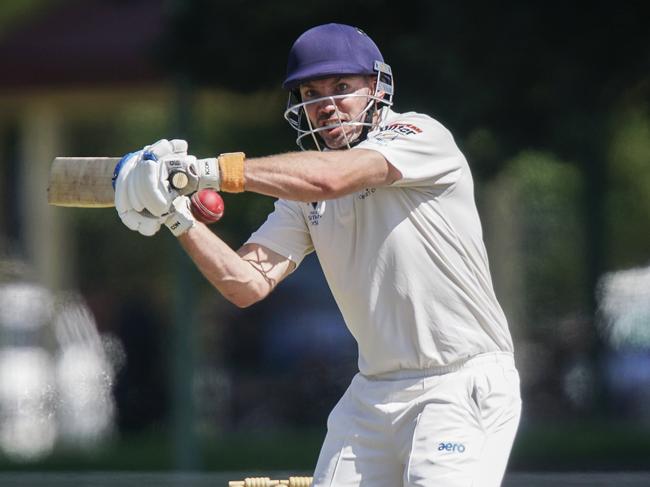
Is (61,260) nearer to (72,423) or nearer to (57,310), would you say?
(57,310)

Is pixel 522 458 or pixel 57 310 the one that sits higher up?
pixel 57 310

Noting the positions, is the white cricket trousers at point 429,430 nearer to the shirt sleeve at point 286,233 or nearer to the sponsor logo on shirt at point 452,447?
the sponsor logo on shirt at point 452,447

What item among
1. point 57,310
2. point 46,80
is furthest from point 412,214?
point 46,80

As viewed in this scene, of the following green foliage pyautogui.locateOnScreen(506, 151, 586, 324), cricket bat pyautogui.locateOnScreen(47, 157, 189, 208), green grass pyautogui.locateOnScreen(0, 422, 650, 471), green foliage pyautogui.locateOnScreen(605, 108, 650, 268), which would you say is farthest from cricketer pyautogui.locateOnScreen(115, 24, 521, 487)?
green foliage pyautogui.locateOnScreen(605, 108, 650, 268)

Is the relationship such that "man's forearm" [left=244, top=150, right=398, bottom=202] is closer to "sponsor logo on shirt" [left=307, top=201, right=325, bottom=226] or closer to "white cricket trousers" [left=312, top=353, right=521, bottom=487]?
"sponsor logo on shirt" [left=307, top=201, right=325, bottom=226]

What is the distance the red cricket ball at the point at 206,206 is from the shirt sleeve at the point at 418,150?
364 millimetres

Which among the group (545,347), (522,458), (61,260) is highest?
(61,260)

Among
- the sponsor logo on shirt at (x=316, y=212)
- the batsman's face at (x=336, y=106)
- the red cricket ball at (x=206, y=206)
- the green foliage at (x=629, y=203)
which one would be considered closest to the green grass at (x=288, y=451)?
the green foliage at (x=629, y=203)

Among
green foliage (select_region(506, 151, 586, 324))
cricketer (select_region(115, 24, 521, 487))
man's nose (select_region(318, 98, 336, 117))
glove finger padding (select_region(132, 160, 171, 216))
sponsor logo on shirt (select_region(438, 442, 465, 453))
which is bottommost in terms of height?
green foliage (select_region(506, 151, 586, 324))

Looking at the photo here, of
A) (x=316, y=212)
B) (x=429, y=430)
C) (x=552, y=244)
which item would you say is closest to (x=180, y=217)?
(x=316, y=212)

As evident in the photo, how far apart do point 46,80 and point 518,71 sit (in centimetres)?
347

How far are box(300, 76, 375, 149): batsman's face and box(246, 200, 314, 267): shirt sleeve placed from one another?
0.91ft

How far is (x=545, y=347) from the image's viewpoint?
8586 millimetres

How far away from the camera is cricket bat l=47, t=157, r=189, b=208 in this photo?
3.60m
